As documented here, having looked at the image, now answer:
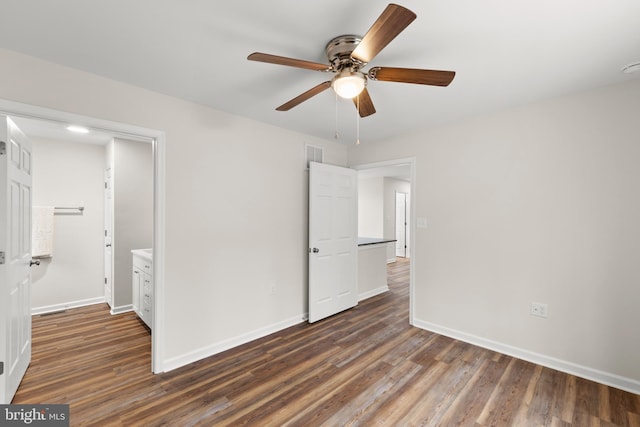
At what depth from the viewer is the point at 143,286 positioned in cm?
354

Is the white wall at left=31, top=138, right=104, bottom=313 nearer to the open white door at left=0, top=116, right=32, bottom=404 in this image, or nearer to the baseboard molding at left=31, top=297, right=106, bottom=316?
the baseboard molding at left=31, top=297, right=106, bottom=316

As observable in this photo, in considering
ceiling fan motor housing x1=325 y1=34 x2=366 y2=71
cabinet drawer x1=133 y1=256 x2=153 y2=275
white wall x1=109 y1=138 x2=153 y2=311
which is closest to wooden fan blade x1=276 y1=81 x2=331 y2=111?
ceiling fan motor housing x1=325 y1=34 x2=366 y2=71

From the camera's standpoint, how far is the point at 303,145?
3721 mm

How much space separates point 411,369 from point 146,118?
10.5 ft

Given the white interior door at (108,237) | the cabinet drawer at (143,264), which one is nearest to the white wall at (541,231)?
the cabinet drawer at (143,264)

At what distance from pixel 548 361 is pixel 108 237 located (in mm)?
5598

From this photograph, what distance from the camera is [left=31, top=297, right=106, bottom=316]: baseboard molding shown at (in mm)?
3924

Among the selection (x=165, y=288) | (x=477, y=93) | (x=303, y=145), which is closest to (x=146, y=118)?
(x=165, y=288)

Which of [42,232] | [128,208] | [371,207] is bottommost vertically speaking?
[42,232]

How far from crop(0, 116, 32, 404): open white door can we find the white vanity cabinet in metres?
1.00

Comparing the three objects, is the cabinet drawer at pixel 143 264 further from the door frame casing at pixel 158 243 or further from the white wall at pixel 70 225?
the white wall at pixel 70 225

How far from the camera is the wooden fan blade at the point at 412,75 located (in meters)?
1.57

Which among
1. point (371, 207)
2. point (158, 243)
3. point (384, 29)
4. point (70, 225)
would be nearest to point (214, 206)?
point (158, 243)

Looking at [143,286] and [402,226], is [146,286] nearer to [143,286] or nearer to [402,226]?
[143,286]
